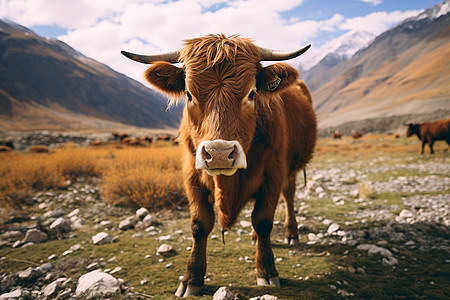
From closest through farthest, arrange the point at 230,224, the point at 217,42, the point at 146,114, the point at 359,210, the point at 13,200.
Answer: the point at 217,42
the point at 230,224
the point at 359,210
the point at 13,200
the point at 146,114

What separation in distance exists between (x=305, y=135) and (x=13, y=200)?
6.79 metres

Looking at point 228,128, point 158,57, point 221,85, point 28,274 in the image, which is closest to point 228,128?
point 228,128

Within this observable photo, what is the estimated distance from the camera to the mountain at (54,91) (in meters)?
97.1

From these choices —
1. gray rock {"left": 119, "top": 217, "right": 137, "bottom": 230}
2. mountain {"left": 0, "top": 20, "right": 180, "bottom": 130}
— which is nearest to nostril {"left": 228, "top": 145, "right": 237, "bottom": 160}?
gray rock {"left": 119, "top": 217, "right": 137, "bottom": 230}

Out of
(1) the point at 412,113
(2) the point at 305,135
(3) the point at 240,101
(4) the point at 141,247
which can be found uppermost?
(1) the point at 412,113

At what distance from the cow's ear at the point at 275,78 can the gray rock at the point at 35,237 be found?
172 inches

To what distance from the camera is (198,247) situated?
2881 millimetres

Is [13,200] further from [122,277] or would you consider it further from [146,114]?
[146,114]

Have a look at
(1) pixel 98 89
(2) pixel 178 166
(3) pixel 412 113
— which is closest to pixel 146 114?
(1) pixel 98 89

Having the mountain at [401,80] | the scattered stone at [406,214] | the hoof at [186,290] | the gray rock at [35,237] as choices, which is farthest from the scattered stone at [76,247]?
the mountain at [401,80]

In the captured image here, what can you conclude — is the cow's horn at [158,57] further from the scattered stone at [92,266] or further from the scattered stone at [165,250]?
the scattered stone at [92,266]

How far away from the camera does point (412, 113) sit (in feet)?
196

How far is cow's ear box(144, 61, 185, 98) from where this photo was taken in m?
2.83

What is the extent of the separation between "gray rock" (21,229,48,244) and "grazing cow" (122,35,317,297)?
3.04 meters
